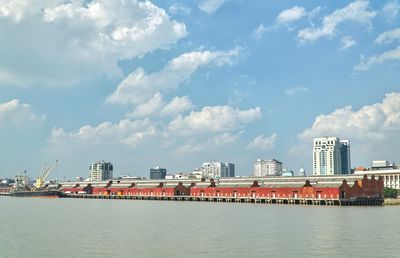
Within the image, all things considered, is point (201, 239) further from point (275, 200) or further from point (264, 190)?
point (264, 190)

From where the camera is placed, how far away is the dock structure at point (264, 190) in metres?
116

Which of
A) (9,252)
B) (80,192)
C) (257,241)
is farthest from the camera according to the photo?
(80,192)

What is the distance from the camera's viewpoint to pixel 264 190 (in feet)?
435

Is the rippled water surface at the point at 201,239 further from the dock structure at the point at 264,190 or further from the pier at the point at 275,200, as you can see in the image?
the dock structure at the point at 264,190

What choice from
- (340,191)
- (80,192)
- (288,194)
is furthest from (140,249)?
(80,192)

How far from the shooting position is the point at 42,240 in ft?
151

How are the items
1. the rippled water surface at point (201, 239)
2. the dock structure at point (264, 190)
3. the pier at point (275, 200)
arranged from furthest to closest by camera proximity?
the dock structure at point (264, 190) → the pier at point (275, 200) → the rippled water surface at point (201, 239)

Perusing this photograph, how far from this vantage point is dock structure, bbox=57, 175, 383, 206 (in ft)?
381

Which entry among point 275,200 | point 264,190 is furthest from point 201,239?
point 264,190

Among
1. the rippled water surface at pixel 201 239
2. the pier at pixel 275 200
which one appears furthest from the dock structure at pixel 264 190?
the rippled water surface at pixel 201 239

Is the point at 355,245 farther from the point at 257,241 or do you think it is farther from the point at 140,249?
the point at 140,249

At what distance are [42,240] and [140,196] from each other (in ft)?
409

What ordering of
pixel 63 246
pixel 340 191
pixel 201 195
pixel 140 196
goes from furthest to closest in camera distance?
pixel 140 196 → pixel 201 195 → pixel 340 191 → pixel 63 246

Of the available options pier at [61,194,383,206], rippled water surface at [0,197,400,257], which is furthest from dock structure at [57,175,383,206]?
rippled water surface at [0,197,400,257]
